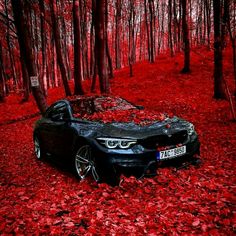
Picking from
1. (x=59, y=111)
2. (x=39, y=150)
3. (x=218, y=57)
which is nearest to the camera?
(x=59, y=111)

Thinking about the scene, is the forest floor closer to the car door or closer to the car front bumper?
the car front bumper

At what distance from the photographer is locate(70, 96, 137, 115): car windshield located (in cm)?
612

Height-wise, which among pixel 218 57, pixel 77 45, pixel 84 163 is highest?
pixel 77 45

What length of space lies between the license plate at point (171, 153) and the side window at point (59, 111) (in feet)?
7.77

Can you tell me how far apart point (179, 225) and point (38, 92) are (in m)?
9.39

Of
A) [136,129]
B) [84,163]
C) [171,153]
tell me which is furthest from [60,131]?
[171,153]

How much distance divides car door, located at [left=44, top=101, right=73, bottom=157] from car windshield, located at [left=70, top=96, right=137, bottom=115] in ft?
0.76

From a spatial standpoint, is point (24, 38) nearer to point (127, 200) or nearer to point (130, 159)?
A: point (130, 159)

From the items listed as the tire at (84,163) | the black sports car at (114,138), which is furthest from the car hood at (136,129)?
the tire at (84,163)

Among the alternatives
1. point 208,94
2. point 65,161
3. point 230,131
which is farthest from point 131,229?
point 208,94

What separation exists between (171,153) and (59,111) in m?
3.05

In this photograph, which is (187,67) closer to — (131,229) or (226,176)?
(226,176)

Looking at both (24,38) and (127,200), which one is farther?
(24,38)

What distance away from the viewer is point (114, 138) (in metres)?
4.63
